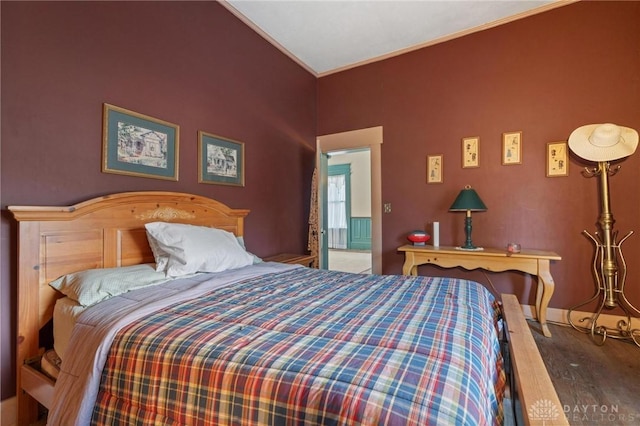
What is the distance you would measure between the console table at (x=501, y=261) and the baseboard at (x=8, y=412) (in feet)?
9.75

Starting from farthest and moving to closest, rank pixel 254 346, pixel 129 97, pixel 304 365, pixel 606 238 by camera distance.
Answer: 1. pixel 606 238
2. pixel 129 97
3. pixel 254 346
4. pixel 304 365

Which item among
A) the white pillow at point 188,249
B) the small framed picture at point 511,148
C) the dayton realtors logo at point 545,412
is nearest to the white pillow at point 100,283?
the white pillow at point 188,249

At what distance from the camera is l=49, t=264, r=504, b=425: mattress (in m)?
0.70

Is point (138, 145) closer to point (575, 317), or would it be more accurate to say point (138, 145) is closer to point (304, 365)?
point (304, 365)

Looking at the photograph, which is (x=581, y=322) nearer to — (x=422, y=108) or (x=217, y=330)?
(x=422, y=108)

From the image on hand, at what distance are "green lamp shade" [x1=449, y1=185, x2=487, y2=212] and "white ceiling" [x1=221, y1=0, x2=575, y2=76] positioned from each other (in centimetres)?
178

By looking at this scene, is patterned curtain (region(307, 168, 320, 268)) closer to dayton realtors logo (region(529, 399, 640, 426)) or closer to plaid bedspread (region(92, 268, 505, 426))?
plaid bedspread (region(92, 268, 505, 426))

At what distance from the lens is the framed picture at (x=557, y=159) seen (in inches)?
108

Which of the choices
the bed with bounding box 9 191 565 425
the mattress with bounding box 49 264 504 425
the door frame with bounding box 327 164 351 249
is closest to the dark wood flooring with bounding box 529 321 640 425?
the bed with bounding box 9 191 565 425

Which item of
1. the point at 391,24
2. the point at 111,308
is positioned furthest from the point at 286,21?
the point at 111,308

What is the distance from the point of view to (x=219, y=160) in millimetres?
2666

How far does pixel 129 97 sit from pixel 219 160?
845 millimetres

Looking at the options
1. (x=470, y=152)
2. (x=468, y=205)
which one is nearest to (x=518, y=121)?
(x=470, y=152)

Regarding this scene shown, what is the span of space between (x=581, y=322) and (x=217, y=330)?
3310 millimetres
